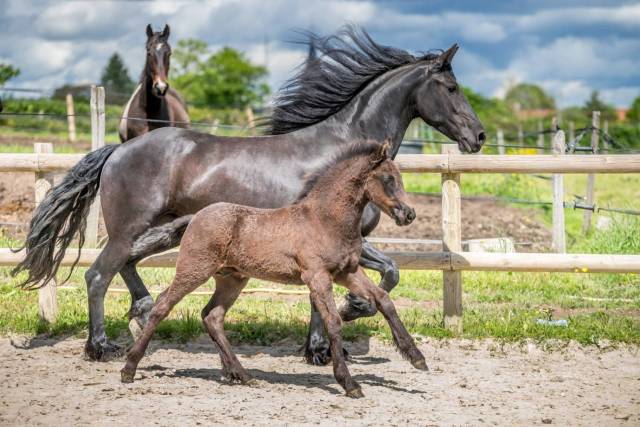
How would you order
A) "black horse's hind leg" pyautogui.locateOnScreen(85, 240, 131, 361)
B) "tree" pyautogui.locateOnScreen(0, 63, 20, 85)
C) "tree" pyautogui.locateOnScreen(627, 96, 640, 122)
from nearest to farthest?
"black horse's hind leg" pyautogui.locateOnScreen(85, 240, 131, 361) → "tree" pyautogui.locateOnScreen(0, 63, 20, 85) → "tree" pyautogui.locateOnScreen(627, 96, 640, 122)

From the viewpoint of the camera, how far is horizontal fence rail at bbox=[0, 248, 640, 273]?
6367 mm

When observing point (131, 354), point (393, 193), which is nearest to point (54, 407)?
point (131, 354)

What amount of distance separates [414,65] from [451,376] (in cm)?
243

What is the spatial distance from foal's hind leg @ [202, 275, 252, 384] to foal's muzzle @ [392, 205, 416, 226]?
4.18ft

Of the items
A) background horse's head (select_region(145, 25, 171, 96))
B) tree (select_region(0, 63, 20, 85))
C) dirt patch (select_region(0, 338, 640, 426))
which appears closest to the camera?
dirt patch (select_region(0, 338, 640, 426))

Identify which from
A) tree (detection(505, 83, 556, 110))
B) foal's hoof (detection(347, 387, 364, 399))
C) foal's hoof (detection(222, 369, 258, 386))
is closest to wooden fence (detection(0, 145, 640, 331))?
foal's hoof (detection(222, 369, 258, 386))

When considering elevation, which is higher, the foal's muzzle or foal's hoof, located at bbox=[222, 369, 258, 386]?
the foal's muzzle

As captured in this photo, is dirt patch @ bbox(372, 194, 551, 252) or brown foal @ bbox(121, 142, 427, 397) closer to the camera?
brown foal @ bbox(121, 142, 427, 397)

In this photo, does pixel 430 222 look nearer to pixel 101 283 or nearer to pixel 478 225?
pixel 478 225

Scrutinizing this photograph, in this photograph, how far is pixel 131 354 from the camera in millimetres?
5211

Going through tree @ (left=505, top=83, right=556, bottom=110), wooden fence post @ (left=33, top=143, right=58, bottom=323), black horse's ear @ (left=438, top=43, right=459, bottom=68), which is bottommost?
wooden fence post @ (left=33, top=143, right=58, bottom=323)

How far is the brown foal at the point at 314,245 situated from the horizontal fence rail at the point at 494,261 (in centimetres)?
146

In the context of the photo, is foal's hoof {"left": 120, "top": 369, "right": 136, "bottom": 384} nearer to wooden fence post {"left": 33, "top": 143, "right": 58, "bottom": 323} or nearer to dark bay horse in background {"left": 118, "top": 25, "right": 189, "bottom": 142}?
wooden fence post {"left": 33, "top": 143, "right": 58, "bottom": 323}

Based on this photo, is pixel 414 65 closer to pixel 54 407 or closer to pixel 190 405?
pixel 190 405
